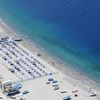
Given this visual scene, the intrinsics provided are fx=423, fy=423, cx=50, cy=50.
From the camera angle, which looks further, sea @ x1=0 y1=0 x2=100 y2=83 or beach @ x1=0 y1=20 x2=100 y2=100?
sea @ x1=0 y1=0 x2=100 y2=83

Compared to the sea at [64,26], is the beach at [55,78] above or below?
below

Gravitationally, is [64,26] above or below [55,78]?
above

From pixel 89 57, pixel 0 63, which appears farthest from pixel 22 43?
pixel 89 57

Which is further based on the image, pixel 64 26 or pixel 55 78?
pixel 64 26

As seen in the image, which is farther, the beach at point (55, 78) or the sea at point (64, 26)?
the sea at point (64, 26)

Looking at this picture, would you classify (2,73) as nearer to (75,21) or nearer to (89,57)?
(89,57)

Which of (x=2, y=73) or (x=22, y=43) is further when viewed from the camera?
(x=22, y=43)

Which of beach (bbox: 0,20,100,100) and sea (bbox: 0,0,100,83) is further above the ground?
sea (bbox: 0,0,100,83)

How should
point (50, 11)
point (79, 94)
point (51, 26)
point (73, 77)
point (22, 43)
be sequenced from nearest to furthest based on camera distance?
1. point (79, 94)
2. point (73, 77)
3. point (22, 43)
4. point (51, 26)
5. point (50, 11)
